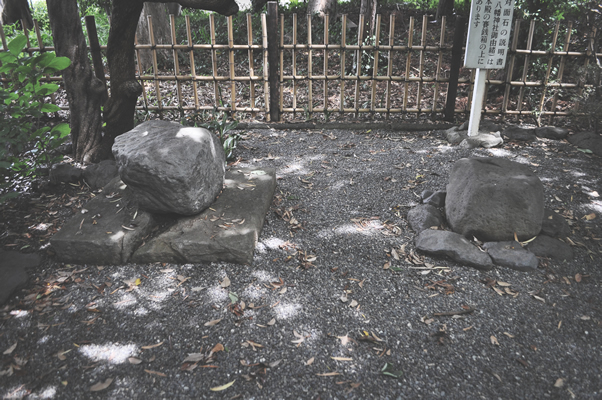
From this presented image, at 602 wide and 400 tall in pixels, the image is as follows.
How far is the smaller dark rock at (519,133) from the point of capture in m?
5.30

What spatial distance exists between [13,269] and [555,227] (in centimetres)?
413

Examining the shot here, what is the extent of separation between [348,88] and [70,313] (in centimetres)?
712

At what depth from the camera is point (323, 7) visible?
382 inches

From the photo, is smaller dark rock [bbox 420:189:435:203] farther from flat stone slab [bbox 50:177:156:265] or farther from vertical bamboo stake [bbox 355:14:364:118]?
vertical bamboo stake [bbox 355:14:364:118]

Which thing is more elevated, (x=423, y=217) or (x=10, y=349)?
(x=423, y=217)

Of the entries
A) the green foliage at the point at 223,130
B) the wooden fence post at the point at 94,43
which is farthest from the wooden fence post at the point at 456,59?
the wooden fence post at the point at 94,43

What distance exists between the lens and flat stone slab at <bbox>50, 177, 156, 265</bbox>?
285 centimetres

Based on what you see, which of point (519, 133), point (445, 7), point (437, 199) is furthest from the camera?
point (445, 7)

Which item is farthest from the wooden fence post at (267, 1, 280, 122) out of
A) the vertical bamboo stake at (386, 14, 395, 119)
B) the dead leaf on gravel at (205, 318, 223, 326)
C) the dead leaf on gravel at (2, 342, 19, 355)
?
the dead leaf on gravel at (2, 342, 19, 355)

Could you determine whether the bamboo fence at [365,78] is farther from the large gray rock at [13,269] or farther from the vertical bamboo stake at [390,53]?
the large gray rock at [13,269]

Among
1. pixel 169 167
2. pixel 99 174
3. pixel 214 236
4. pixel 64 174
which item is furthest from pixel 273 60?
pixel 214 236

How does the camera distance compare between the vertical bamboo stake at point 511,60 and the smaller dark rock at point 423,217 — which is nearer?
the smaller dark rock at point 423,217

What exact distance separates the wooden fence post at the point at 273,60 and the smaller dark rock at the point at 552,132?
3.79m

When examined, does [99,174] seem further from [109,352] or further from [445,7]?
[445,7]
